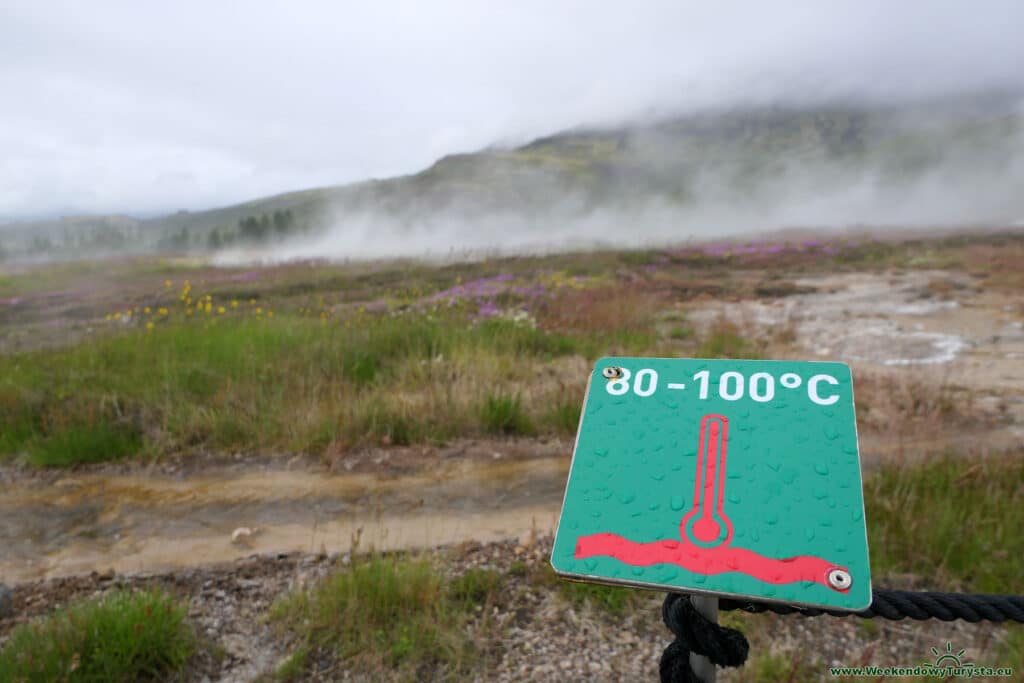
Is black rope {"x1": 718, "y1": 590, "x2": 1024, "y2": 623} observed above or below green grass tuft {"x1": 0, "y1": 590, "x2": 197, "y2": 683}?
above

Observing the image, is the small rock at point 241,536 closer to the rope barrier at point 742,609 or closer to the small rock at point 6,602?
the small rock at point 6,602

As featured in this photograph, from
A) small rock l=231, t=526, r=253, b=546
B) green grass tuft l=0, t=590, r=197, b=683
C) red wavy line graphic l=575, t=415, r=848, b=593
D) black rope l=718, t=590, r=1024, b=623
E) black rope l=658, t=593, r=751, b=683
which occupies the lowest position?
small rock l=231, t=526, r=253, b=546

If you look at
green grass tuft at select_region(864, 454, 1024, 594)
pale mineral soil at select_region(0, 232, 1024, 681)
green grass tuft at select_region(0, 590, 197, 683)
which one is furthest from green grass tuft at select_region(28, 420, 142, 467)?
green grass tuft at select_region(864, 454, 1024, 594)

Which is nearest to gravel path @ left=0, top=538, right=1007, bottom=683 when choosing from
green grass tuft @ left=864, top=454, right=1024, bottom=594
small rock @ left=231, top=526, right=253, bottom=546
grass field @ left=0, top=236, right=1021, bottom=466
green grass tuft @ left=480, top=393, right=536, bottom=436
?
green grass tuft @ left=864, top=454, right=1024, bottom=594

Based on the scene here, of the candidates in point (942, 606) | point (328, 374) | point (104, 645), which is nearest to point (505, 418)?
point (328, 374)

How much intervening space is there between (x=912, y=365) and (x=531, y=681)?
8.67 m

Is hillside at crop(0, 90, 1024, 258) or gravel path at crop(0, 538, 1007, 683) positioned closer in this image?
gravel path at crop(0, 538, 1007, 683)

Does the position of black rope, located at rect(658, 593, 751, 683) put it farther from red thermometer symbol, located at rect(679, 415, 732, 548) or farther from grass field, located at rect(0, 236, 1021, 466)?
grass field, located at rect(0, 236, 1021, 466)

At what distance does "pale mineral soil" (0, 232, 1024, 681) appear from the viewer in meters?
2.91

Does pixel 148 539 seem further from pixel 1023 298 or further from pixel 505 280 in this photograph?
pixel 1023 298

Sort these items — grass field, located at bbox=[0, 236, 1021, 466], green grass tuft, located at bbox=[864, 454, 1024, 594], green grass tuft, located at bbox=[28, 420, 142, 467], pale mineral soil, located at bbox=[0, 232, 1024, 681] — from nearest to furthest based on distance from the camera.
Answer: pale mineral soil, located at bbox=[0, 232, 1024, 681]
green grass tuft, located at bbox=[864, 454, 1024, 594]
green grass tuft, located at bbox=[28, 420, 142, 467]
grass field, located at bbox=[0, 236, 1021, 466]

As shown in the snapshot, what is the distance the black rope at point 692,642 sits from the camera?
120 centimetres

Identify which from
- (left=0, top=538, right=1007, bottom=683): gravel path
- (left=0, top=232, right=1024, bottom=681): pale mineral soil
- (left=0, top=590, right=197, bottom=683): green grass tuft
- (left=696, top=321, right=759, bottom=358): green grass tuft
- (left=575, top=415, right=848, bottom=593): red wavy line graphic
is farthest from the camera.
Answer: (left=696, top=321, right=759, bottom=358): green grass tuft

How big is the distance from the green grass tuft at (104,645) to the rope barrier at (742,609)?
8.80 ft
